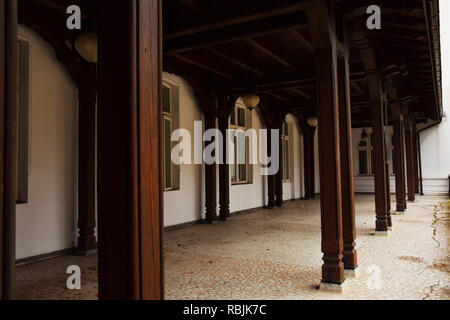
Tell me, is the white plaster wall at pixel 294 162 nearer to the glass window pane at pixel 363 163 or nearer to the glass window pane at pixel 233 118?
the glass window pane at pixel 233 118

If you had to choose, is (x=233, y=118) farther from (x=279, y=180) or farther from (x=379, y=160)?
(x=379, y=160)

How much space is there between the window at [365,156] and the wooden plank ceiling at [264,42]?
8075 millimetres

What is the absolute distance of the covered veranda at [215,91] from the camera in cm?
125

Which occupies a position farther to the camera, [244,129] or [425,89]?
[244,129]

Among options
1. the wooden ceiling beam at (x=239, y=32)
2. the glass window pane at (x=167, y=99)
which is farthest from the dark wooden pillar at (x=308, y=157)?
the wooden ceiling beam at (x=239, y=32)

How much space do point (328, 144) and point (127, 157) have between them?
9.98ft

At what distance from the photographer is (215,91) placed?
350 inches

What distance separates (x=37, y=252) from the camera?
17.0ft

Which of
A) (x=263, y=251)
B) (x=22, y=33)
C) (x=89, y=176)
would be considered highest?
(x=22, y=33)

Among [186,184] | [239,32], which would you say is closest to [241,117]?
[186,184]

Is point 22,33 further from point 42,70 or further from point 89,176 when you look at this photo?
point 89,176

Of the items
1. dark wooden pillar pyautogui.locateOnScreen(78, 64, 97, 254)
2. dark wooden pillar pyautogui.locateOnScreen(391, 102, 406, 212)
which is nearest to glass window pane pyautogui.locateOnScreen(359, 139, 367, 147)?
dark wooden pillar pyautogui.locateOnScreen(391, 102, 406, 212)
